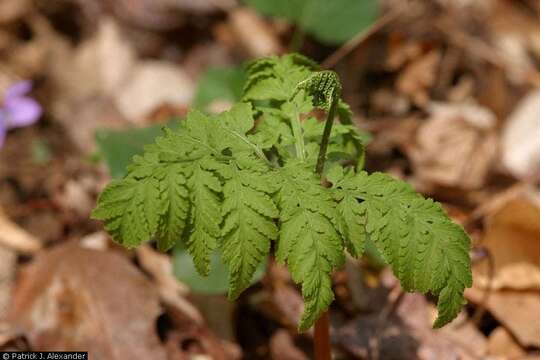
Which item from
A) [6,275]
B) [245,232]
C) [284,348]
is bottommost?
[6,275]

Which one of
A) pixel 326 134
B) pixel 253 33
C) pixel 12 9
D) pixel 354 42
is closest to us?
pixel 326 134

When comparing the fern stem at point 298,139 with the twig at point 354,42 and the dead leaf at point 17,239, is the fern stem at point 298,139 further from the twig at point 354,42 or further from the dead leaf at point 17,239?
the twig at point 354,42

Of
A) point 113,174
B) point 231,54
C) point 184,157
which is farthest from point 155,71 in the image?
point 184,157

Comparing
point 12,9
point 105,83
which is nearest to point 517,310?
point 105,83

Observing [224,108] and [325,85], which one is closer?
[325,85]

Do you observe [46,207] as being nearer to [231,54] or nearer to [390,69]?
[231,54]

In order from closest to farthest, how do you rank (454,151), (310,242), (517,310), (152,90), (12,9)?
(310,242) → (517,310) → (454,151) → (152,90) → (12,9)

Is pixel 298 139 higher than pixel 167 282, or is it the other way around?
pixel 298 139

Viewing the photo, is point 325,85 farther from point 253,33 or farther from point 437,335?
point 253,33
